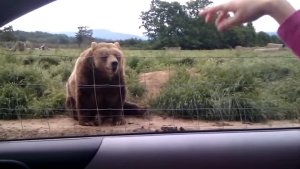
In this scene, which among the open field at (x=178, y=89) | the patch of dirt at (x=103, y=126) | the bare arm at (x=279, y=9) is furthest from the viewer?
the open field at (x=178, y=89)

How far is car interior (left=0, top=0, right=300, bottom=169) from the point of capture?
7.30 feet

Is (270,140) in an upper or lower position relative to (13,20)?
lower

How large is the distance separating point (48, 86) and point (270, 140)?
1.22m

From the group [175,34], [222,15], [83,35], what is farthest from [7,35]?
[222,15]

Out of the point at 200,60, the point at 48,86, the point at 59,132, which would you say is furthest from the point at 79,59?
the point at 200,60

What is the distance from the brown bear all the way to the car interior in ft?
1.11

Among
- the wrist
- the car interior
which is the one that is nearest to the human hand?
the wrist

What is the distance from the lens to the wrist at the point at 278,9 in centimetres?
100

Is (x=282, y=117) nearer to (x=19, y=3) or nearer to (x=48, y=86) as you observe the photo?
(x=48, y=86)

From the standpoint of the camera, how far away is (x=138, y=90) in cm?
278

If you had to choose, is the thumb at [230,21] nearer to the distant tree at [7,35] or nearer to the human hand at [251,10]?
the human hand at [251,10]

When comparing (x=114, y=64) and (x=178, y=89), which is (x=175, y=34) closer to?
(x=178, y=89)

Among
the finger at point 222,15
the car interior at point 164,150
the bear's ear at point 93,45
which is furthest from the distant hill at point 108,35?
the finger at point 222,15

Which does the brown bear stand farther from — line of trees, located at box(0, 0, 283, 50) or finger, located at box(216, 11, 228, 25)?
finger, located at box(216, 11, 228, 25)
